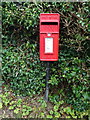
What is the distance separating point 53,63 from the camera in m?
2.94

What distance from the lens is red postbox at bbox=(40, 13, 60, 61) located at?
7.54ft

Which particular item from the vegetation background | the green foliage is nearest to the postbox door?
the vegetation background

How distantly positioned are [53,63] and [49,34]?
83 centimetres

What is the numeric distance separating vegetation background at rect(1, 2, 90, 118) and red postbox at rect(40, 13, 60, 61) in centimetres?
41

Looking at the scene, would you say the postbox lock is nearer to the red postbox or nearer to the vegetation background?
the red postbox

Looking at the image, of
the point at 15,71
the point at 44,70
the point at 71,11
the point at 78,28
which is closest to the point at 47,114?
the point at 44,70

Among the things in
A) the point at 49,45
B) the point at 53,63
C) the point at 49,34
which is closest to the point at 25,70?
the point at 53,63

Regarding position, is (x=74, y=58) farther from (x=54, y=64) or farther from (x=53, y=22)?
(x=53, y=22)

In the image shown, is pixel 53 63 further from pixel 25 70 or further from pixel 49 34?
pixel 49 34

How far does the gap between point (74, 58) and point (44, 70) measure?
0.73m

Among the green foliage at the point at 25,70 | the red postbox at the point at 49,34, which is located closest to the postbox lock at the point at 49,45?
the red postbox at the point at 49,34

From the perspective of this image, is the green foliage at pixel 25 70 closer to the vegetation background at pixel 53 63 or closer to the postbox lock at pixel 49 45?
the vegetation background at pixel 53 63

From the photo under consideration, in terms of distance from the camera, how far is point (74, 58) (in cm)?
257

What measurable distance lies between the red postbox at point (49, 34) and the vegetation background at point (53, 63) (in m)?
0.41
